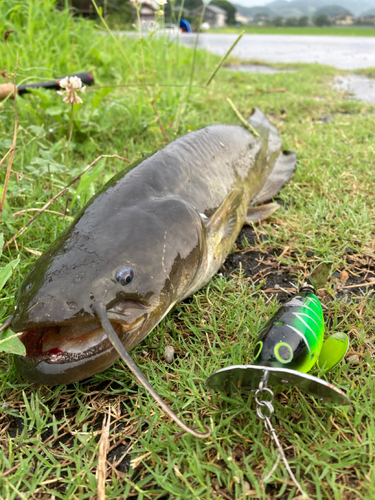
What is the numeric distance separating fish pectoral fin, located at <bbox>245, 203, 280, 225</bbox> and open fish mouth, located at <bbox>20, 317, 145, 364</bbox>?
1.46 m

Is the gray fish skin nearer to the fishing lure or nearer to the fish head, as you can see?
the fish head

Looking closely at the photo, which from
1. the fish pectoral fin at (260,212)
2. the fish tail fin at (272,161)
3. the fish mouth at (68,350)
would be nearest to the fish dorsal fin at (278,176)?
the fish tail fin at (272,161)

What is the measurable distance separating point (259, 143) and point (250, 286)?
1.63 metres

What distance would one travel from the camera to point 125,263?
149 cm

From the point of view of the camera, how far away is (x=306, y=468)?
1168 millimetres

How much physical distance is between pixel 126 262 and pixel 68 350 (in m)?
0.39

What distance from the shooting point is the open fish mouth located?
4.50 feet

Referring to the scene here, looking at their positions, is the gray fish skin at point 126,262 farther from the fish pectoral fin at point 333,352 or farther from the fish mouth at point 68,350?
the fish pectoral fin at point 333,352

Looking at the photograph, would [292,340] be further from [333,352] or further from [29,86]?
[29,86]

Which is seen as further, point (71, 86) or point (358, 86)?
point (358, 86)

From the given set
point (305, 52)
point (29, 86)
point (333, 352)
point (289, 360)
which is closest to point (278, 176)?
point (333, 352)

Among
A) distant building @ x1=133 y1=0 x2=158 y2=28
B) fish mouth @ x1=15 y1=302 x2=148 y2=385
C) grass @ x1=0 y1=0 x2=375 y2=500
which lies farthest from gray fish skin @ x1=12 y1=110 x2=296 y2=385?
distant building @ x1=133 y1=0 x2=158 y2=28

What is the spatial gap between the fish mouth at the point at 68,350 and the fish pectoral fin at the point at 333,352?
718mm

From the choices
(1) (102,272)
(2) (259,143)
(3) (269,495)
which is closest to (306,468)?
(3) (269,495)
